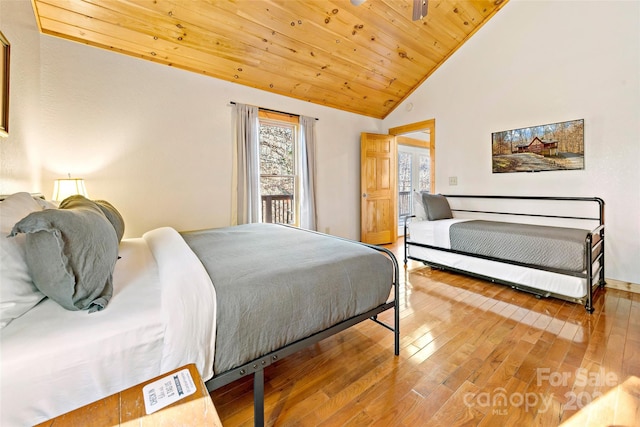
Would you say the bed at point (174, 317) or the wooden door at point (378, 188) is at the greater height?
the wooden door at point (378, 188)

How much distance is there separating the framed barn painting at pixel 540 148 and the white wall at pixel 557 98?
7 cm

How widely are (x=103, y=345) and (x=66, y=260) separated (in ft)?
1.08

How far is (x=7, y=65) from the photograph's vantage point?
1.77 meters

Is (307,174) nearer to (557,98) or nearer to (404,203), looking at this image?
(557,98)

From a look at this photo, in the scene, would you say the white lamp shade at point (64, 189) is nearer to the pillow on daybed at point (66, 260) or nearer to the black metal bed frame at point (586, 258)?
the pillow on daybed at point (66, 260)

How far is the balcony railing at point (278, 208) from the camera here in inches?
173

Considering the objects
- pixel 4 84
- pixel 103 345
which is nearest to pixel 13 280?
pixel 103 345

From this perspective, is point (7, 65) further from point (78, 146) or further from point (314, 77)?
point (314, 77)

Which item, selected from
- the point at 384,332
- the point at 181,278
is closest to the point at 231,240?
the point at 181,278

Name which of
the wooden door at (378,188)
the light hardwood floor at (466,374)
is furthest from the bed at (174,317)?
the wooden door at (378,188)

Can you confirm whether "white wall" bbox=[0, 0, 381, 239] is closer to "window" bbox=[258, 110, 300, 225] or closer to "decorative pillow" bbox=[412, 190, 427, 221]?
Result: "window" bbox=[258, 110, 300, 225]

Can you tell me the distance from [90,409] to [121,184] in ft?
9.03

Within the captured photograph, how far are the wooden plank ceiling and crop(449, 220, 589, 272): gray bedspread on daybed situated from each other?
2585 millimetres

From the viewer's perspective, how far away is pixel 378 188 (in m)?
5.10
